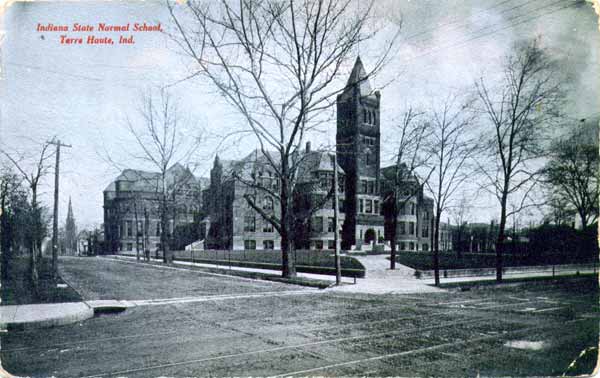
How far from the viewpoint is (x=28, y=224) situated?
59.6ft

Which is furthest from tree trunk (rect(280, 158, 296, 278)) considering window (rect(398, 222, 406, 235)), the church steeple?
the church steeple

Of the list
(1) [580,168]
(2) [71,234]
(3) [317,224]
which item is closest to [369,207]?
(3) [317,224]

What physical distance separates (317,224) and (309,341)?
47160 millimetres

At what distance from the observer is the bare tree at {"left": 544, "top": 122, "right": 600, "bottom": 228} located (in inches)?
440

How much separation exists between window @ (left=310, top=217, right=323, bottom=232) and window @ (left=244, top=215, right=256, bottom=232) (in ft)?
30.6

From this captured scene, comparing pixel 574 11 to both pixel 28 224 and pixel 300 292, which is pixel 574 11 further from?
pixel 28 224

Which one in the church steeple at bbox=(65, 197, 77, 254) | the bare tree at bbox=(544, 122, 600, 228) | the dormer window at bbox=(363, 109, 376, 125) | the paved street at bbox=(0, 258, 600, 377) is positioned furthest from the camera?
the church steeple at bbox=(65, 197, 77, 254)

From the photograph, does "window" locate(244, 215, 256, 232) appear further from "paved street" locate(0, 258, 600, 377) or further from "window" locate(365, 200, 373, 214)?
"paved street" locate(0, 258, 600, 377)

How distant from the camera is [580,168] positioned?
512 inches

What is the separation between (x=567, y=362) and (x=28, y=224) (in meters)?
19.4

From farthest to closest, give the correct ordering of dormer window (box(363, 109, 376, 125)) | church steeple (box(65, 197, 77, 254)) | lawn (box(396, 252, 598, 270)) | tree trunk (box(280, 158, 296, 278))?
church steeple (box(65, 197, 77, 254)), dormer window (box(363, 109, 376, 125)), lawn (box(396, 252, 598, 270)), tree trunk (box(280, 158, 296, 278))

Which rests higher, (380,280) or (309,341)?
(309,341)

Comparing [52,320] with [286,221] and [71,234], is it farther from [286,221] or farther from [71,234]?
[71,234]

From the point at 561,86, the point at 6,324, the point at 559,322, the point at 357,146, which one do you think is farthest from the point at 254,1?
the point at 357,146
